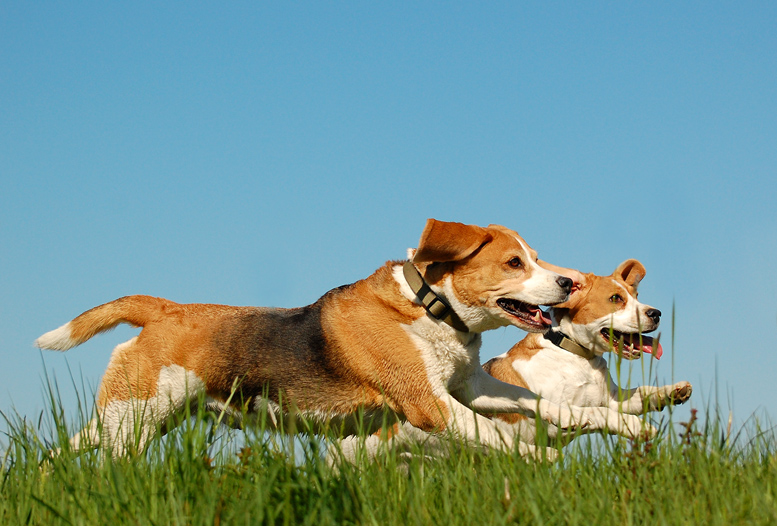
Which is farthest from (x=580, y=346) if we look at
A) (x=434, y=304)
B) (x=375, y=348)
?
(x=375, y=348)

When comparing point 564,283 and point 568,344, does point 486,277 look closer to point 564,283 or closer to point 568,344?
point 564,283

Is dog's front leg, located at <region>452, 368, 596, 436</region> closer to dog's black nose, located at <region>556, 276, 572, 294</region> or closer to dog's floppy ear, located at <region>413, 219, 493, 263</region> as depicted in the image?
dog's black nose, located at <region>556, 276, 572, 294</region>

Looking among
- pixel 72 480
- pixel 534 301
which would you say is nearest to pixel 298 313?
pixel 534 301

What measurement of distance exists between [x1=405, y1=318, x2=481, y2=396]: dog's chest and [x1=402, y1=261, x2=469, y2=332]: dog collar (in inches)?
2.7

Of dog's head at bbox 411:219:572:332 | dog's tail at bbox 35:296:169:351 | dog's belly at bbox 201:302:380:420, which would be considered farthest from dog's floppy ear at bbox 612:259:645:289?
dog's tail at bbox 35:296:169:351

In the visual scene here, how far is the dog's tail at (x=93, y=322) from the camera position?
679 centimetres

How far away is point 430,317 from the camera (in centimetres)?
586

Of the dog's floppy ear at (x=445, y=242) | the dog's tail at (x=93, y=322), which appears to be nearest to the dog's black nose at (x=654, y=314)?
the dog's floppy ear at (x=445, y=242)

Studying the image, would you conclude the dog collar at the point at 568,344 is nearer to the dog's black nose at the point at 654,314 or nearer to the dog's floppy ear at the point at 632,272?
the dog's black nose at the point at 654,314

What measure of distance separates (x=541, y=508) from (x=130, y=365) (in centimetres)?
430

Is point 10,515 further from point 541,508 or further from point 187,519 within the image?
point 541,508

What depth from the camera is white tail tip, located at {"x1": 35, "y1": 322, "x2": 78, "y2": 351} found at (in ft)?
22.3

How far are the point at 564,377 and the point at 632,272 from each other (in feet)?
5.31

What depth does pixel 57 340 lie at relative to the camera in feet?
22.3
